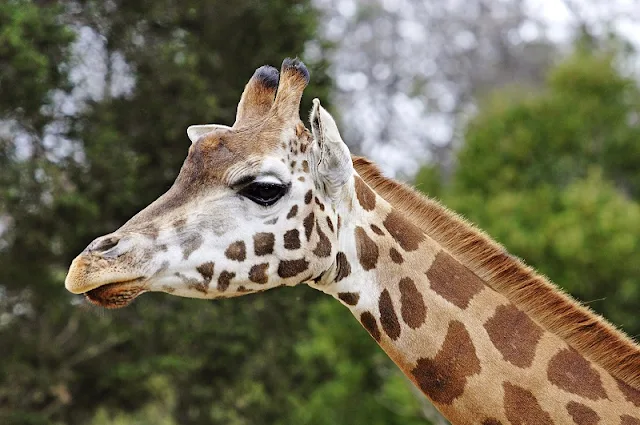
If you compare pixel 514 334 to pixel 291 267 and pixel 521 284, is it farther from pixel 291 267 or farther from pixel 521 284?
pixel 291 267

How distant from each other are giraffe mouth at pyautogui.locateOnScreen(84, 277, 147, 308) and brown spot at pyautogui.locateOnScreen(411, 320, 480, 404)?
137 cm

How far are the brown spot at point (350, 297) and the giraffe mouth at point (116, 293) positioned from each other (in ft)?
3.26

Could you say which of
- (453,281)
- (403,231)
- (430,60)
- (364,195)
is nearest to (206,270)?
(364,195)

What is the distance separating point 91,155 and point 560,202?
7.66 m

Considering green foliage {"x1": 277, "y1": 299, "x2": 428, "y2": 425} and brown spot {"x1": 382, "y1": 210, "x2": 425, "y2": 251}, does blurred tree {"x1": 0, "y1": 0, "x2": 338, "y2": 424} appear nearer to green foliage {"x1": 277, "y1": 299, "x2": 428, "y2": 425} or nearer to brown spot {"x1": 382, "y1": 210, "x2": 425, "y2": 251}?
green foliage {"x1": 277, "y1": 299, "x2": 428, "y2": 425}

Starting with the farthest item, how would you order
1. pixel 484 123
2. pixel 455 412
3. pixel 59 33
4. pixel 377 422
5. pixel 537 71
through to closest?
pixel 537 71, pixel 484 123, pixel 377 422, pixel 59 33, pixel 455 412

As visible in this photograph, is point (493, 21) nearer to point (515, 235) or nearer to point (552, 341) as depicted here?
point (515, 235)

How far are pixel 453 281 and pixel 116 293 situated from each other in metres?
1.62

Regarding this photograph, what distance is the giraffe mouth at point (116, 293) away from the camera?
407cm

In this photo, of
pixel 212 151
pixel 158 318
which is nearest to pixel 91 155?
pixel 158 318

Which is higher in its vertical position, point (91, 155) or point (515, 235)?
point (91, 155)

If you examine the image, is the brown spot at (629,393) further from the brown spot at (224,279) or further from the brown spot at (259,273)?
the brown spot at (224,279)

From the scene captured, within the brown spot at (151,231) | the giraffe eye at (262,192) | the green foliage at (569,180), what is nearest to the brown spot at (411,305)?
the giraffe eye at (262,192)

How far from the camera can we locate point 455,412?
4.25 meters
